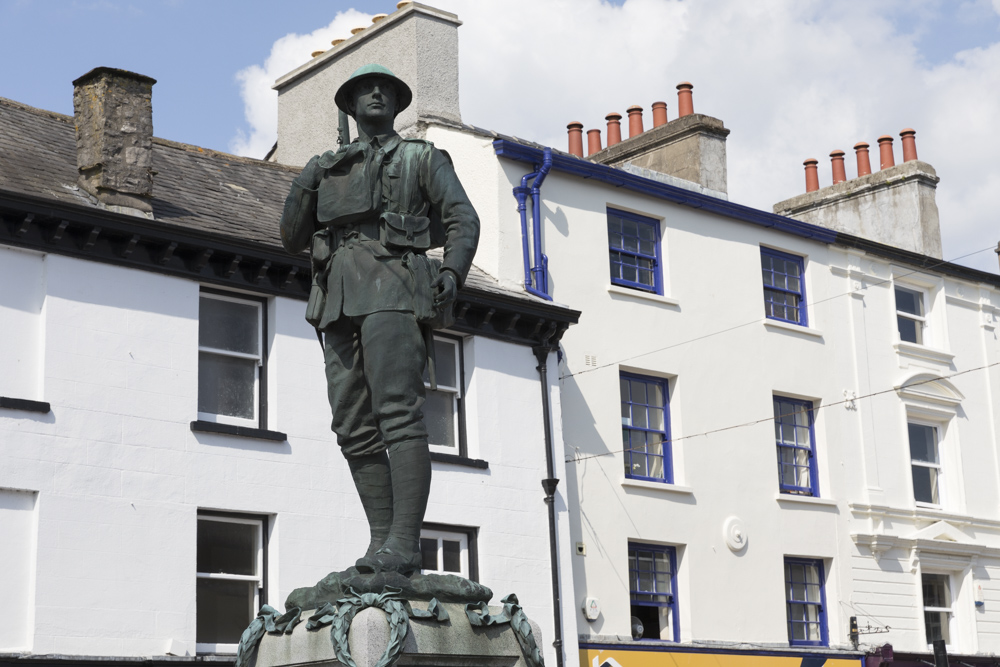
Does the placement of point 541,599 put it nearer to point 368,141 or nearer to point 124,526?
point 124,526

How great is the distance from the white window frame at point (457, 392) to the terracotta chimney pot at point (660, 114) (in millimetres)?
8756

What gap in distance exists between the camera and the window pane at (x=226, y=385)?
56.2 ft

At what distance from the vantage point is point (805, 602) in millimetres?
23391

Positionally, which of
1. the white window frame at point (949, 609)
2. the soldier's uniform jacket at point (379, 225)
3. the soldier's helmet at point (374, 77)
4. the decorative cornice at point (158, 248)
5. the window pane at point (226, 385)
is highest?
the decorative cornice at point (158, 248)

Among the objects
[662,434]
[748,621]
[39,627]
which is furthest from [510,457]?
[39,627]

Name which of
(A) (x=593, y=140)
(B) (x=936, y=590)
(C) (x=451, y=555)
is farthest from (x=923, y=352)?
(C) (x=451, y=555)

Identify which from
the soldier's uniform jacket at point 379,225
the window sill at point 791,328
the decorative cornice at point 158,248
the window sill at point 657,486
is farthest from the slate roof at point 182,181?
the soldier's uniform jacket at point 379,225

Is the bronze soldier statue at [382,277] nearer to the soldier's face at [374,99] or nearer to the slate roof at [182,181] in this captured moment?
the soldier's face at [374,99]

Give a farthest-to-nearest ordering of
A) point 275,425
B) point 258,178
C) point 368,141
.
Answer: point 258,178, point 275,425, point 368,141

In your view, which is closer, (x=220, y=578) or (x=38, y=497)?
(x=38, y=497)

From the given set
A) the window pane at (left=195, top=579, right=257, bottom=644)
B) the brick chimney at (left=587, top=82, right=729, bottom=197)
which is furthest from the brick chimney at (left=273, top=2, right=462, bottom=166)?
the window pane at (left=195, top=579, right=257, bottom=644)

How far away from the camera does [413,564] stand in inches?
280

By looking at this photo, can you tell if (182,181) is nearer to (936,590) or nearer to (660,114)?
(660,114)

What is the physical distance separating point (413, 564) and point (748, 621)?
1602 cm
